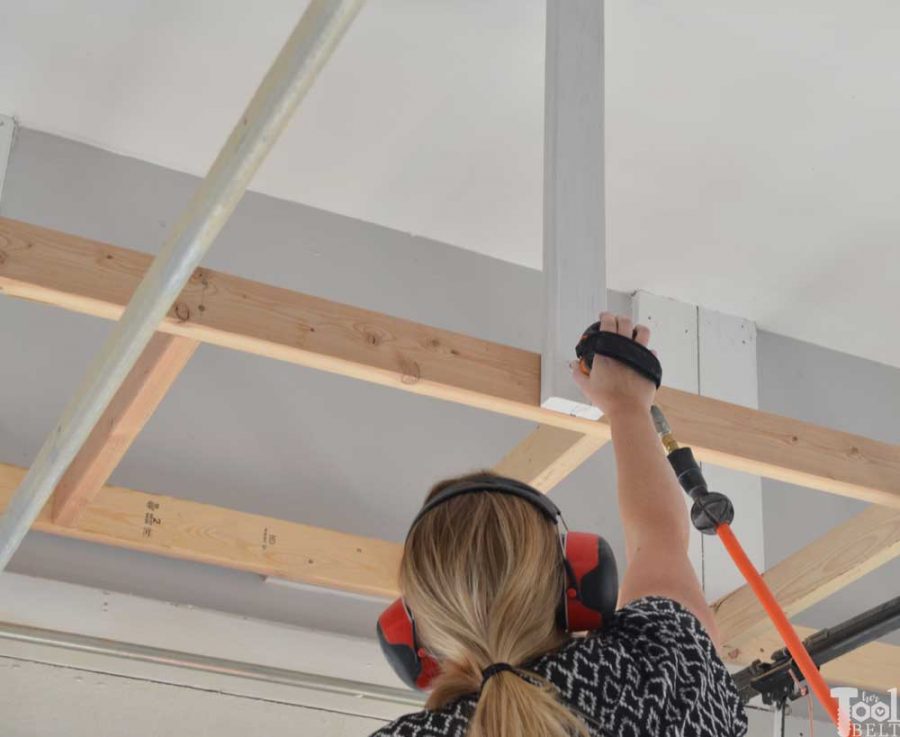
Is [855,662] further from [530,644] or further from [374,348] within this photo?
[530,644]

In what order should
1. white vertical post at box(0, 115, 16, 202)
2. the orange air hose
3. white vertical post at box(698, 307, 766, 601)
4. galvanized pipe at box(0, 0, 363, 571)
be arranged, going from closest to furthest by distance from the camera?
galvanized pipe at box(0, 0, 363, 571) → the orange air hose → white vertical post at box(0, 115, 16, 202) → white vertical post at box(698, 307, 766, 601)

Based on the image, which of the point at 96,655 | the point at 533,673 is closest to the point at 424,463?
the point at 96,655

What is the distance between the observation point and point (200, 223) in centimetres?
160

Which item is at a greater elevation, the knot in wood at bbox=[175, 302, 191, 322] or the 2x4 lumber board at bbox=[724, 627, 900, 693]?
the 2x4 lumber board at bbox=[724, 627, 900, 693]

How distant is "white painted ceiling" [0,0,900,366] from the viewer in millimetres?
3311

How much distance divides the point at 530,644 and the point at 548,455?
132 centimetres

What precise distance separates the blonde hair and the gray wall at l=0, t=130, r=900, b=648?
1.84 meters

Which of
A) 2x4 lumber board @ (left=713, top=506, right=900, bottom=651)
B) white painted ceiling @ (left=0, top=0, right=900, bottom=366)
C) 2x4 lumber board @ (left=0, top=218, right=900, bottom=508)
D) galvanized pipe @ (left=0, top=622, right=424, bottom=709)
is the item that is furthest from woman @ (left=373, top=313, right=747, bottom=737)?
white painted ceiling @ (left=0, top=0, right=900, bottom=366)

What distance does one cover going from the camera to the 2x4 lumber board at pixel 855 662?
11.7 feet

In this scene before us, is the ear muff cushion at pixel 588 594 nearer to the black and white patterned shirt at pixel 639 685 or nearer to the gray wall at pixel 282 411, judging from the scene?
the black and white patterned shirt at pixel 639 685

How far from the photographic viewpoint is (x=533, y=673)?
1.45 metres

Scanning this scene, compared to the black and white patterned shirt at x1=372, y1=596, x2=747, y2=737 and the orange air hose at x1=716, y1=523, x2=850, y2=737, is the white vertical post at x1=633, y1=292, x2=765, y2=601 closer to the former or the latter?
the orange air hose at x1=716, y1=523, x2=850, y2=737

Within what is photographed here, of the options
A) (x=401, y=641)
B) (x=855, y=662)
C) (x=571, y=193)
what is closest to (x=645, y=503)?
(x=401, y=641)

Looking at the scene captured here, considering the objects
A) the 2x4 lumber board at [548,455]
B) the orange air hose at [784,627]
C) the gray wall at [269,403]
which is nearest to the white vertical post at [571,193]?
the 2x4 lumber board at [548,455]
